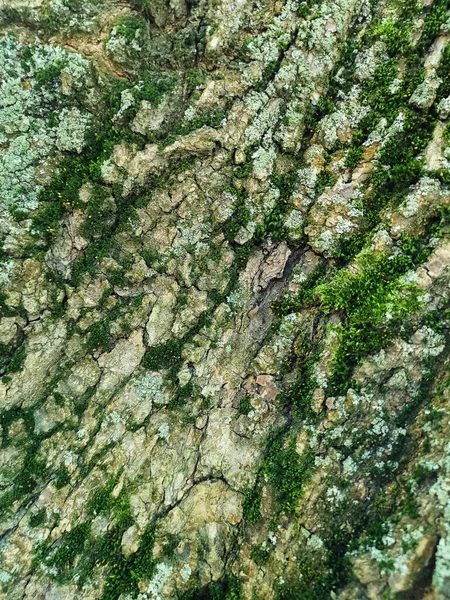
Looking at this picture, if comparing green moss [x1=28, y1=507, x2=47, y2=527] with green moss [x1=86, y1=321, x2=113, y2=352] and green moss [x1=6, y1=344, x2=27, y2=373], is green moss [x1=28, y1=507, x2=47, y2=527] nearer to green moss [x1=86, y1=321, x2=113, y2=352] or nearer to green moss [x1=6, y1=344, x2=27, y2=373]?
green moss [x1=6, y1=344, x2=27, y2=373]

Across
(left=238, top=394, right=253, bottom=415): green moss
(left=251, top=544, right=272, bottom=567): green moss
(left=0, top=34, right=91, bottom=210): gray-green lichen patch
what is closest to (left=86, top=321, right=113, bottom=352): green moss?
(left=0, top=34, right=91, bottom=210): gray-green lichen patch

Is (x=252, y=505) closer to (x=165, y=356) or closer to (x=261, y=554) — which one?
(x=261, y=554)

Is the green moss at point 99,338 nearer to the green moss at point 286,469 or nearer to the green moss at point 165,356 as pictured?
the green moss at point 165,356

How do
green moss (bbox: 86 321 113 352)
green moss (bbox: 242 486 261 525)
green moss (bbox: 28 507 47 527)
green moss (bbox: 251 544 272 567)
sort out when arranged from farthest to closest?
green moss (bbox: 86 321 113 352), green moss (bbox: 28 507 47 527), green moss (bbox: 242 486 261 525), green moss (bbox: 251 544 272 567)

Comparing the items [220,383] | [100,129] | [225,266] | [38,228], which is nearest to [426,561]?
[220,383]

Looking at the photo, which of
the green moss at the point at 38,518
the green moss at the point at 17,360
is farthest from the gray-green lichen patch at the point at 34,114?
the green moss at the point at 38,518

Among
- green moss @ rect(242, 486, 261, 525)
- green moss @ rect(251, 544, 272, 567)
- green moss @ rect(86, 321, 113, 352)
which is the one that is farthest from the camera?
green moss @ rect(86, 321, 113, 352)

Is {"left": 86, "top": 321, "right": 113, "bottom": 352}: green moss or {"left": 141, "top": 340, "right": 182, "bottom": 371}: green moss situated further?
{"left": 86, "top": 321, "right": 113, "bottom": 352}: green moss

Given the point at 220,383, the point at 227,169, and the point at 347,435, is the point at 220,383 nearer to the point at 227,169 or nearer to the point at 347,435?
the point at 347,435
